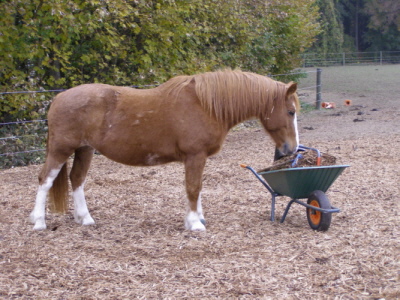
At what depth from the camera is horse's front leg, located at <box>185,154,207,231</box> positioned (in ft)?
14.7

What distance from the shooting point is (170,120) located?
176 inches

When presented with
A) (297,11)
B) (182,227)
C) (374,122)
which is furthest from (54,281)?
(297,11)

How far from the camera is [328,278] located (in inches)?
132

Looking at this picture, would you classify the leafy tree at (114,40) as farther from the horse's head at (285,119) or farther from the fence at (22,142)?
the horse's head at (285,119)

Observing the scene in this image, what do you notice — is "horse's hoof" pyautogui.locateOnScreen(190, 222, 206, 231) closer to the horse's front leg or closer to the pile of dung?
the horse's front leg

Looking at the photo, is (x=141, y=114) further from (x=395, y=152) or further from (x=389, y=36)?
(x=389, y=36)

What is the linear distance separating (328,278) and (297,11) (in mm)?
14546

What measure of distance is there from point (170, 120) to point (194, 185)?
645mm

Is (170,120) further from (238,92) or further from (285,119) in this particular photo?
(285,119)

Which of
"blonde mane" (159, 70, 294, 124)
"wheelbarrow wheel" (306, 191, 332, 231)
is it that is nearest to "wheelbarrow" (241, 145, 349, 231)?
"wheelbarrow wheel" (306, 191, 332, 231)

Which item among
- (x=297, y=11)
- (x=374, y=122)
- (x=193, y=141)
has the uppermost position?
(x=297, y=11)

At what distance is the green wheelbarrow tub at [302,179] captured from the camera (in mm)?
4227

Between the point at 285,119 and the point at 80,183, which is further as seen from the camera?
the point at 80,183

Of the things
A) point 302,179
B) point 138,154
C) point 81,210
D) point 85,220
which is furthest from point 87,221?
point 302,179
